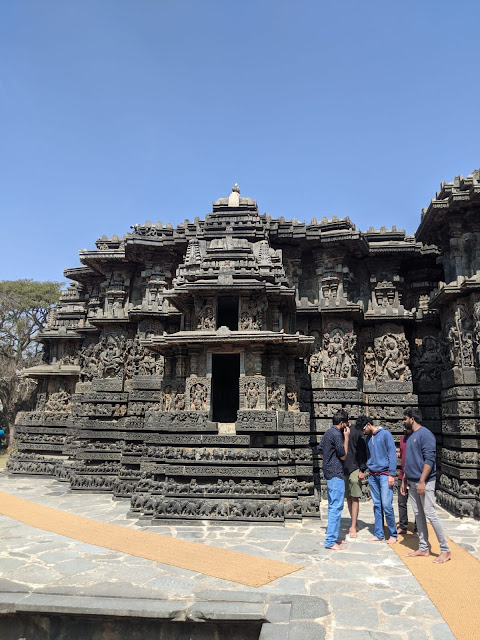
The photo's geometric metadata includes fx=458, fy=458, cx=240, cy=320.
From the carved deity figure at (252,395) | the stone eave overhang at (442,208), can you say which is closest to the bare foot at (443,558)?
the carved deity figure at (252,395)

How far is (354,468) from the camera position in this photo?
29.8 ft

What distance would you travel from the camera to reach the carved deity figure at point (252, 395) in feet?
38.2

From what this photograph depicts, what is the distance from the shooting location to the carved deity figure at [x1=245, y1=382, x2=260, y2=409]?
1164cm

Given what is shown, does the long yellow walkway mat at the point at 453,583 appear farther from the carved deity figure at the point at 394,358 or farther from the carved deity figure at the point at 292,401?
the carved deity figure at the point at 394,358

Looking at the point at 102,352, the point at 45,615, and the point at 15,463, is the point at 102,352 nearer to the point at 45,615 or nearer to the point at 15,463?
the point at 15,463

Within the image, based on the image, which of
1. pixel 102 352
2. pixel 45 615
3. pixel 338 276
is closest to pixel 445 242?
pixel 338 276

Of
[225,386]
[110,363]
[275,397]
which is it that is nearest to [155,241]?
[110,363]

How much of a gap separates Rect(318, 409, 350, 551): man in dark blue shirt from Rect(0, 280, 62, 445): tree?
28.4 metres

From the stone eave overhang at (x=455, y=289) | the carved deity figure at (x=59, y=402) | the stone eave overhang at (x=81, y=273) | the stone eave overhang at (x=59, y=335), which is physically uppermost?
the stone eave overhang at (x=81, y=273)

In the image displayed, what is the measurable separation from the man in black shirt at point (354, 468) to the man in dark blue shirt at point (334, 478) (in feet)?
2.03

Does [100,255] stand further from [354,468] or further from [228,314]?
[354,468]

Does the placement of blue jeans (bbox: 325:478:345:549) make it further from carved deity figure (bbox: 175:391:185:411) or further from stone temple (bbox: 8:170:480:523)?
carved deity figure (bbox: 175:391:185:411)

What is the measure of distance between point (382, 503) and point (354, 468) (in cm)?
79

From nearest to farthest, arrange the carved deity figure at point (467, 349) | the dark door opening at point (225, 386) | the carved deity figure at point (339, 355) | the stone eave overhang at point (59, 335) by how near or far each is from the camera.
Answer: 1. the carved deity figure at point (467, 349)
2. the dark door opening at point (225, 386)
3. the carved deity figure at point (339, 355)
4. the stone eave overhang at point (59, 335)
